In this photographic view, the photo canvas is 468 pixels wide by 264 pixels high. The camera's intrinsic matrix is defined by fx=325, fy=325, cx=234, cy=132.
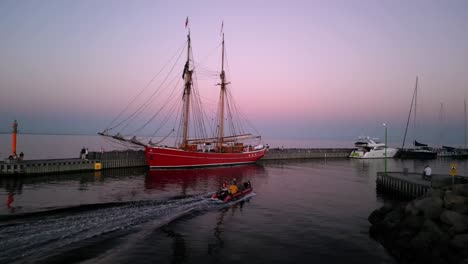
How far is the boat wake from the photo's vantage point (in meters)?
13.6

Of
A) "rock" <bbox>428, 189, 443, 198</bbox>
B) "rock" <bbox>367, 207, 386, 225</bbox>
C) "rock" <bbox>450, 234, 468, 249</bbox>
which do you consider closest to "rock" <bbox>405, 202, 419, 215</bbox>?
"rock" <bbox>428, 189, 443, 198</bbox>

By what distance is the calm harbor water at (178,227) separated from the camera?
14398 millimetres

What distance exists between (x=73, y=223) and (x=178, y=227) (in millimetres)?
5540

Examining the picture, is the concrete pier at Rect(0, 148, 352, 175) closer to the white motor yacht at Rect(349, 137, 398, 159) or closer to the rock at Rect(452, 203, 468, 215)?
the rock at Rect(452, 203, 468, 215)

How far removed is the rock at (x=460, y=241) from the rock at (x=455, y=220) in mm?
670

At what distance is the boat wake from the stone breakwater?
11.9 m

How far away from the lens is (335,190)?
3503cm

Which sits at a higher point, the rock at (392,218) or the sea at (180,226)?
the rock at (392,218)

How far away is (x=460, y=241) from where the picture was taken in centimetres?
1410

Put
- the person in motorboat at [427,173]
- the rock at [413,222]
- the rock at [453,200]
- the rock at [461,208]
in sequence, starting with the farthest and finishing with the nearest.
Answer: the person in motorboat at [427,173]
the rock at [413,222]
the rock at [453,200]
the rock at [461,208]

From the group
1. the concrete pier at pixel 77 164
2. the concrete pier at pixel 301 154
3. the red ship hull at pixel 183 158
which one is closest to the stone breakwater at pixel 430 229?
the red ship hull at pixel 183 158

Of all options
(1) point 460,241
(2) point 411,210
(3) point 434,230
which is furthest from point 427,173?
(1) point 460,241

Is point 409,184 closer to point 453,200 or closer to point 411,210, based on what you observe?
point 411,210

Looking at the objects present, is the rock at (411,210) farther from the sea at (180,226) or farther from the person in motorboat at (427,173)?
the person in motorboat at (427,173)
